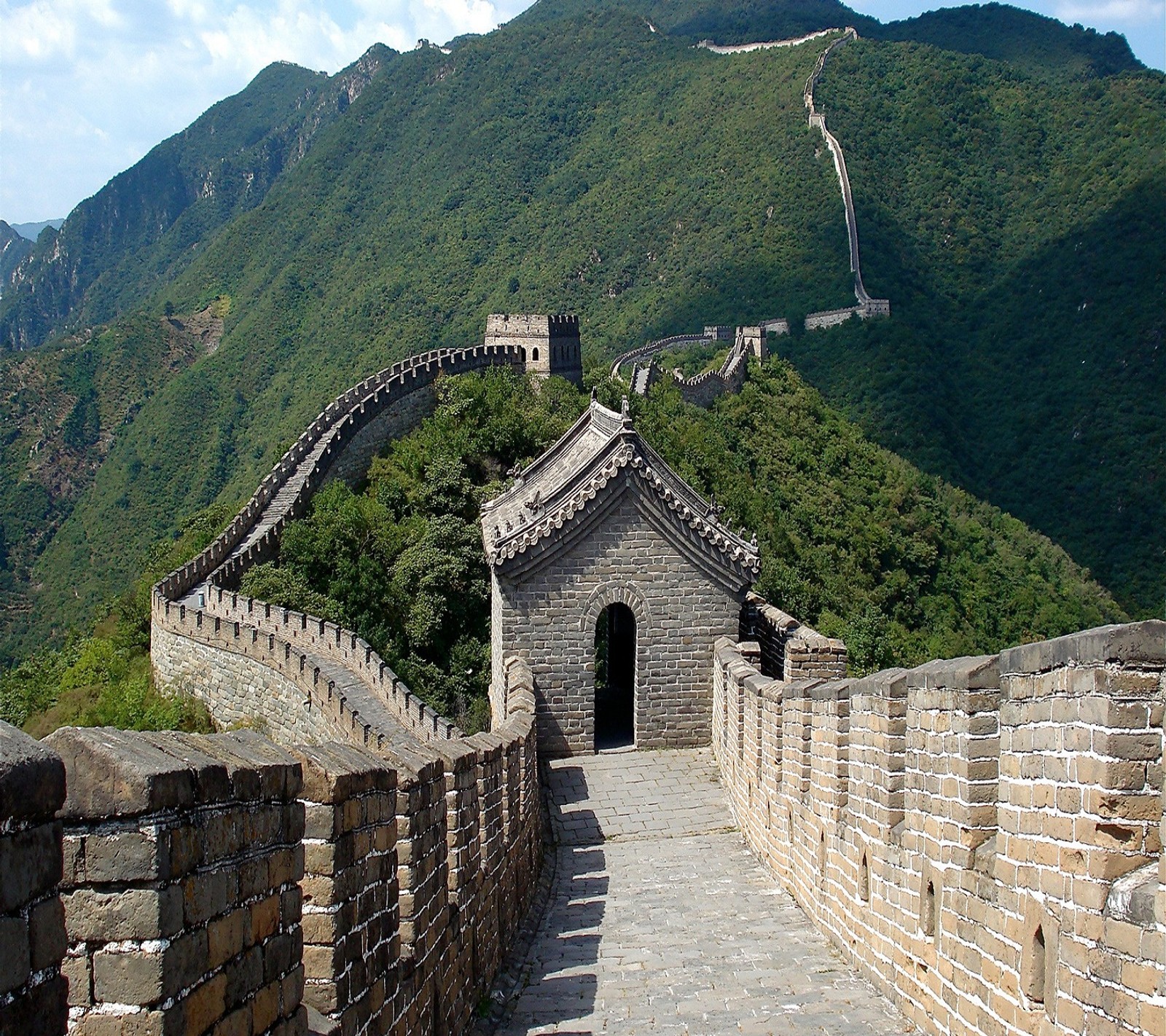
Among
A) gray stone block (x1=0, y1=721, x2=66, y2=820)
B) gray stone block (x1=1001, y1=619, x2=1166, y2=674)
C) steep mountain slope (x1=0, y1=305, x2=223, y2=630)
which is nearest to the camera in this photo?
gray stone block (x1=0, y1=721, x2=66, y2=820)

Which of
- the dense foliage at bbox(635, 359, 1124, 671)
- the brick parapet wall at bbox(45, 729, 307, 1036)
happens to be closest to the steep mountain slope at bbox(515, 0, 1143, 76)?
the dense foliage at bbox(635, 359, 1124, 671)

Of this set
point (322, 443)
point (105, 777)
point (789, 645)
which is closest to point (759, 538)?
point (322, 443)

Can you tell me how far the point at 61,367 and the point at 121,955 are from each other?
12650 centimetres

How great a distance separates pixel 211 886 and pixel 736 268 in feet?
289

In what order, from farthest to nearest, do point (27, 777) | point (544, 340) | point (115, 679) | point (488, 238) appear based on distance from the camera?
point (488, 238) < point (544, 340) < point (115, 679) < point (27, 777)

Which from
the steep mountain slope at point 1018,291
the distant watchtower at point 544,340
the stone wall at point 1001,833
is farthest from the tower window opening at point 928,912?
the steep mountain slope at point 1018,291

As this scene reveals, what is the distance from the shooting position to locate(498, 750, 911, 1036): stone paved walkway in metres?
9.40

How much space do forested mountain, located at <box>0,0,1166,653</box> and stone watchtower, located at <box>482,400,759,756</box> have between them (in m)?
31.1

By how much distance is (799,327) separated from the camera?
82.9 meters

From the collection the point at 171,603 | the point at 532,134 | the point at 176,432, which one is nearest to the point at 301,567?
the point at 171,603

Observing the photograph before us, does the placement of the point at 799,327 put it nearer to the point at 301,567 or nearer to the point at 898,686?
the point at 301,567

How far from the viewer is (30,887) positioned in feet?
10.5

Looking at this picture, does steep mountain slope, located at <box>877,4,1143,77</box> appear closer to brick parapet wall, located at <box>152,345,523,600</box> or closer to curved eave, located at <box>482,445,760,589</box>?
brick parapet wall, located at <box>152,345,523,600</box>

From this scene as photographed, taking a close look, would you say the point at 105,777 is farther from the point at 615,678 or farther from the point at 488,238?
the point at 488,238
